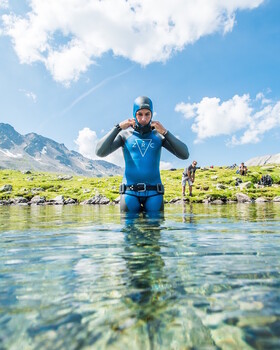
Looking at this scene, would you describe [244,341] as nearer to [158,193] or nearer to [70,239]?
[70,239]

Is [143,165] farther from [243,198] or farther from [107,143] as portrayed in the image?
[243,198]

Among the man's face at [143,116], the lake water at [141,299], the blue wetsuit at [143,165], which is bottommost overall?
the lake water at [141,299]

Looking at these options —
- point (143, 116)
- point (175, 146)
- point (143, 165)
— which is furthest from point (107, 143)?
point (175, 146)

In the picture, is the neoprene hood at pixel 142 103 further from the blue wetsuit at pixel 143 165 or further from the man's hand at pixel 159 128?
the blue wetsuit at pixel 143 165

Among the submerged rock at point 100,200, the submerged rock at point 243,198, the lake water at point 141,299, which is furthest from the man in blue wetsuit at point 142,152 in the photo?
the submerged rock at point 100,200

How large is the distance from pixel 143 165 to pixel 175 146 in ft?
4.62

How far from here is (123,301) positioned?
8.52 feet

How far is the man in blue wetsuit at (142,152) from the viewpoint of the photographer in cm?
1059

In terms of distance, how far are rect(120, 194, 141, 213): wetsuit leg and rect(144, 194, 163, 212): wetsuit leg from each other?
0.32 m

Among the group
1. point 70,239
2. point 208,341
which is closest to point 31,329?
point 208,341

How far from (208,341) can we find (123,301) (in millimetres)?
893

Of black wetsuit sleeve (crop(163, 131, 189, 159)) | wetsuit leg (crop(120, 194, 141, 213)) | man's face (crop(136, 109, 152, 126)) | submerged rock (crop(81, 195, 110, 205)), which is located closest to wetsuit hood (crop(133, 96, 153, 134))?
man's face (crop(136, 109, 152, 126))

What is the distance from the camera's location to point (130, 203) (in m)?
11.0

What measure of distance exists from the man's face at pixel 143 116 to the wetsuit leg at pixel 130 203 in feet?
9.31
